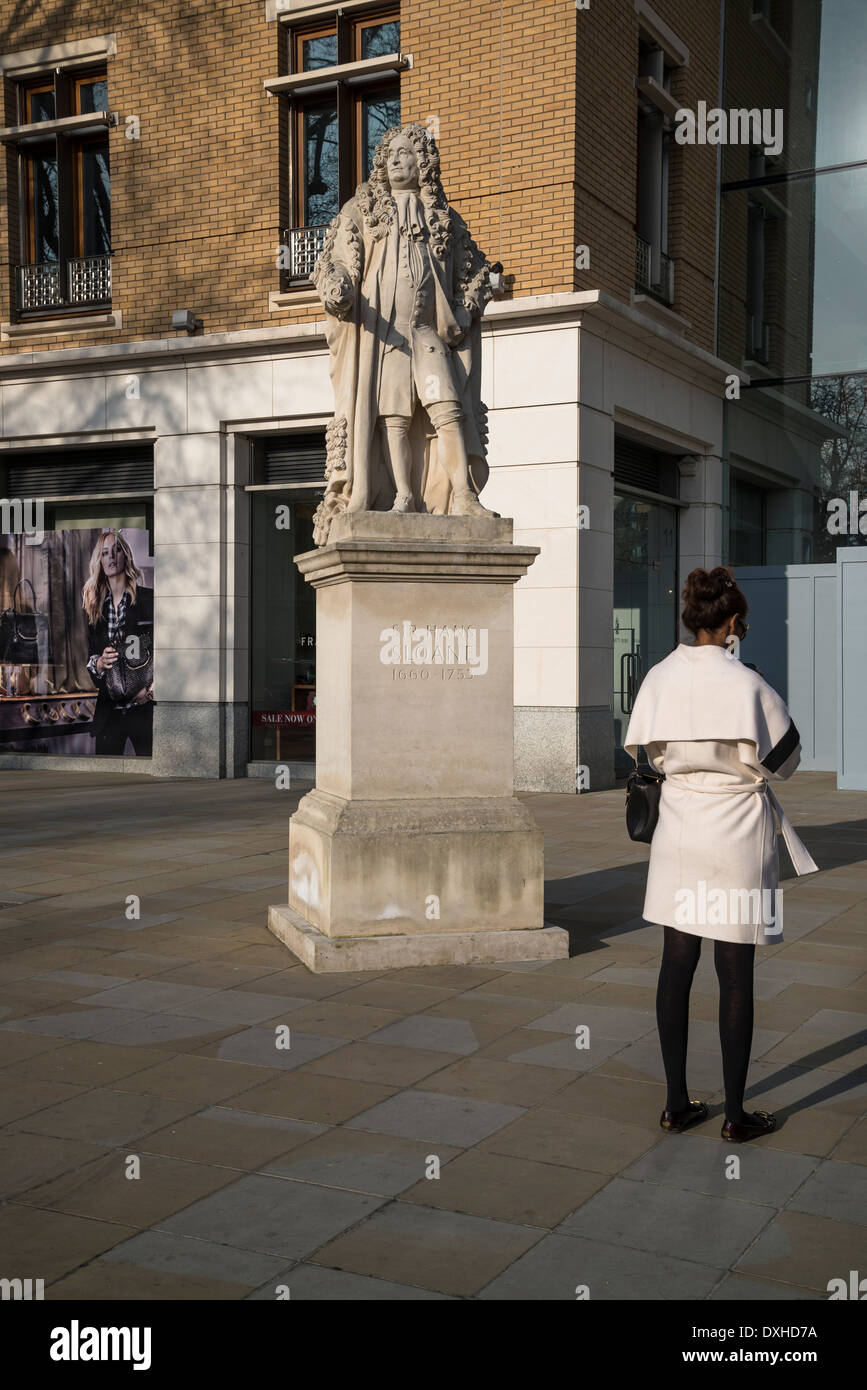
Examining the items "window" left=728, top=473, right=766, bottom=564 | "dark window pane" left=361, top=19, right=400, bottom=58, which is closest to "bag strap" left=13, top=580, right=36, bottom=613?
"dark window pane" left=361, top=19, right=400, bottom=58

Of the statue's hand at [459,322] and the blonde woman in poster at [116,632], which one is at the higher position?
the statue's hand at [459,322]

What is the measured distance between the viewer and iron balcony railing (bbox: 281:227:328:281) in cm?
1673

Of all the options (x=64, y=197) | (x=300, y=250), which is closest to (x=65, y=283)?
(x=64, y=197)

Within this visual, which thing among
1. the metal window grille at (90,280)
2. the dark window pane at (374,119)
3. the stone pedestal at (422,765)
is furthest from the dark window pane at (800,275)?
the stone pedestal at (422,765)

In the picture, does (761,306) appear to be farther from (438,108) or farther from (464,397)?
(464,397)

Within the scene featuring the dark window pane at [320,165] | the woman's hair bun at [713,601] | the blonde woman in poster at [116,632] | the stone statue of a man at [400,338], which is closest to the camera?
the woman's hair bun at [713,601]

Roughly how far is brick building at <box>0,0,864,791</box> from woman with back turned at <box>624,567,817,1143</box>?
1046cm

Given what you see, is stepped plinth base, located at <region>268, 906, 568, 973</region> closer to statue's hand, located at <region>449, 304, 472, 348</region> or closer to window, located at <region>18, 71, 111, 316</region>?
statue's hand, located at <region>449, 304, 472, 348</region>

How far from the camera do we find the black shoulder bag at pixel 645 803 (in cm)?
474

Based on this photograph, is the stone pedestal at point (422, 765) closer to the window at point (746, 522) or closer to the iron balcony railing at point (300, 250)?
the iron balcony railing at point (300, 250)

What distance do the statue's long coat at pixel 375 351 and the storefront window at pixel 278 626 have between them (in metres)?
9.75

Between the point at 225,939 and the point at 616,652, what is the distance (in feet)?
33.8

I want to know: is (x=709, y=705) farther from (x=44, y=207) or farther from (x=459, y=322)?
(x=44, y=207)

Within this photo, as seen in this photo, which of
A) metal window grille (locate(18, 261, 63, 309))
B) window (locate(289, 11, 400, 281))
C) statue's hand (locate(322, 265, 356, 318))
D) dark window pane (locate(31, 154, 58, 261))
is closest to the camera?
statue's hand (locate(322, 265, 356, 318))
